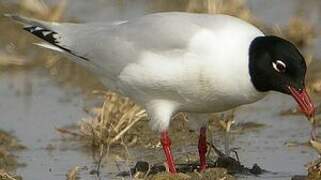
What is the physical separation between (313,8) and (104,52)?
4.17 meters

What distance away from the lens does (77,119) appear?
10.0m

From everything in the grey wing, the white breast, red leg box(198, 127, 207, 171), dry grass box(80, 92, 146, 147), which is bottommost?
red leg box(198, 127, 207, 171)

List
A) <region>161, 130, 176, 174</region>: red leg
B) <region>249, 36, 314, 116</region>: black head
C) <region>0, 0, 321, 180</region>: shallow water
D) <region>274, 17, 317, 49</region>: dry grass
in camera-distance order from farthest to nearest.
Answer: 1. <region>274, 17, 317, 49</region>: dry grass
2. <region>0, 0, 321, 180</region>: shallow water
3. <region>161, 130, 176, 174</region>: red leg
4. <region>249, 36, 314, 116</region>: black head

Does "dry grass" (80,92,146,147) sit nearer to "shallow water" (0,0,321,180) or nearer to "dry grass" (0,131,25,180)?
"shallow water" (0,0,321,180)

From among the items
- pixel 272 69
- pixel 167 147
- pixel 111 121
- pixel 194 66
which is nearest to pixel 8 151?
pixel 111 121

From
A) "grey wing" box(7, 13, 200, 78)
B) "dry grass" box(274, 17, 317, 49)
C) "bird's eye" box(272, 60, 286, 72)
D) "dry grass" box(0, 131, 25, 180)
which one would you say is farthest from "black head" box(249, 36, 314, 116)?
"dry grass" box(274, 17, 317, 49)

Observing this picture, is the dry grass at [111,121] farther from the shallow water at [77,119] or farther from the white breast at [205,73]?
the white breast at [205,73]

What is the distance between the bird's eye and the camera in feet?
25.4

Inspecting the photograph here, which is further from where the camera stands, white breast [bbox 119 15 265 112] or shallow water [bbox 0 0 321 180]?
shallow water [bbox 0 0 321 180]

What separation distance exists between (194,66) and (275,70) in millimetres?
489

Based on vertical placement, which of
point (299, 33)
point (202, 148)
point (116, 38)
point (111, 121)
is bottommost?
point (202, 148)

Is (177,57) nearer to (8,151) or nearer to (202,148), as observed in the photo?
(202,148)

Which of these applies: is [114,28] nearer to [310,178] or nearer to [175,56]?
[175,56]

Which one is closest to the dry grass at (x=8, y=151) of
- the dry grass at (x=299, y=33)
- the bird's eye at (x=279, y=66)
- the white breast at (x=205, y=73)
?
the white breast at (x=205, y=73)
